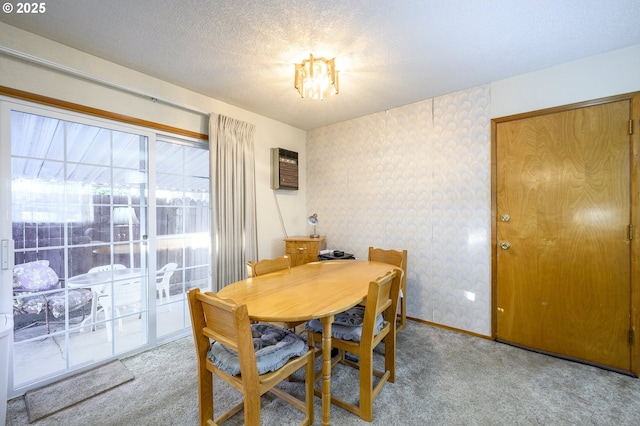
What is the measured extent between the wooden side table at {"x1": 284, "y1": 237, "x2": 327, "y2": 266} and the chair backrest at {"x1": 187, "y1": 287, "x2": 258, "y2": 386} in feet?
6.43

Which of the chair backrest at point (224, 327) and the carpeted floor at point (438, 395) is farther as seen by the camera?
the carpeted floor at point (438, 395)

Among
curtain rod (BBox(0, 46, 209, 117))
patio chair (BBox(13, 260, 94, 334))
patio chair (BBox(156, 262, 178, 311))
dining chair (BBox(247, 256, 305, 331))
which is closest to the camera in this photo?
curtain rod (BBox(0, 46, 209, 117))

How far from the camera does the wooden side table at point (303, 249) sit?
10.9ft

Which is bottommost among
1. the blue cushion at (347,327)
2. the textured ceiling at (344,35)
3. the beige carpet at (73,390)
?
the beige carpet at (73,390)

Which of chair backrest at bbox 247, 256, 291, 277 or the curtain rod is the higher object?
the curtain rod

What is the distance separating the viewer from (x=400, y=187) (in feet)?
10.3

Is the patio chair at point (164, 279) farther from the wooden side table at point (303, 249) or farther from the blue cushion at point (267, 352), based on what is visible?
the blue cushion at point (267, 352)

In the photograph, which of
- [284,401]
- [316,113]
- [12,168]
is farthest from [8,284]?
[316,113]

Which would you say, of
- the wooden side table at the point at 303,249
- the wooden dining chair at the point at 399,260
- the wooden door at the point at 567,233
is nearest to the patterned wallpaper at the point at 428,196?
the wooden door at the point at 567,233

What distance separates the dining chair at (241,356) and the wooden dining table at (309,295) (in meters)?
0.13

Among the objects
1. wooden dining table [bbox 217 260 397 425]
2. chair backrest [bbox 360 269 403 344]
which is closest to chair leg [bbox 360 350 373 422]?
chair backrest [bbox 360 269 403 344]

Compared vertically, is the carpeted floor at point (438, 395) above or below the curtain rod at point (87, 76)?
below

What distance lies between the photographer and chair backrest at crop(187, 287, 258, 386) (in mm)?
1125

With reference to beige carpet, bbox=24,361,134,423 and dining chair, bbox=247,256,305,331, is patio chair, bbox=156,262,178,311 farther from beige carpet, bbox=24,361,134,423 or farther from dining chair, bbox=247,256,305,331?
dining chair, bbox=247,256,305,331
